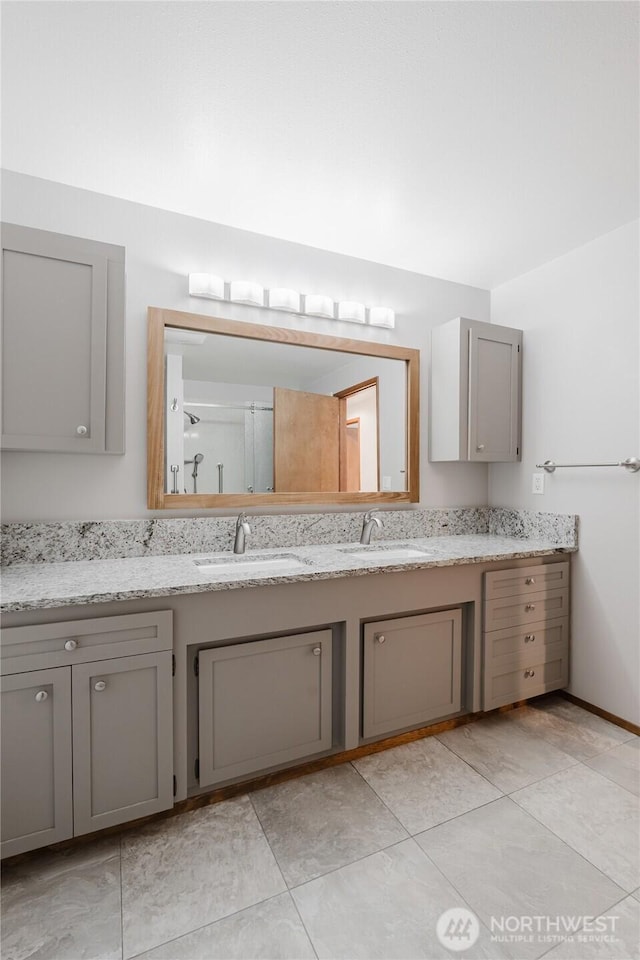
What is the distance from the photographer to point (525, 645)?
2.23 meters

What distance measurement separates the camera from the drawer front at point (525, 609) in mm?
2113

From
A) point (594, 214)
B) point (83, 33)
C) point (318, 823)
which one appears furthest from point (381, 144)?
point (318, 823)

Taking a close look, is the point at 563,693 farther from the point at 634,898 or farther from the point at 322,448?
the point at 322,448

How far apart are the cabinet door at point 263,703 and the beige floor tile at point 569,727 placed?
1.05m

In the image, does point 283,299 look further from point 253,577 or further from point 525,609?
point 525,609

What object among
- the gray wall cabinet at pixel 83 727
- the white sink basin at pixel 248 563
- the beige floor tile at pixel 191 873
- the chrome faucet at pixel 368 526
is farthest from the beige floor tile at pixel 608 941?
the chrome faucet at pixel 368 526

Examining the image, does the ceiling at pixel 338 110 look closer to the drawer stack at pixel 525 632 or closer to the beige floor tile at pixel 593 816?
the drawer stack at pixel 525 632

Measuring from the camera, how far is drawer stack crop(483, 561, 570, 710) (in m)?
2.12

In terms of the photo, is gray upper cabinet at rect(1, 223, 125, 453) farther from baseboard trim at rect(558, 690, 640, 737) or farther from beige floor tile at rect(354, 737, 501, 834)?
baseboard trim at rect(558, 690, 640, 737)

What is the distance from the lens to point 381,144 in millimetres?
1642

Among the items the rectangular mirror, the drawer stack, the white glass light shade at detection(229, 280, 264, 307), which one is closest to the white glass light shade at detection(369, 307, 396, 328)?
the rectangular mirror

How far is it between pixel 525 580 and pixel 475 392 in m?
0.99

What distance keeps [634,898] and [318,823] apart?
35.6 inches

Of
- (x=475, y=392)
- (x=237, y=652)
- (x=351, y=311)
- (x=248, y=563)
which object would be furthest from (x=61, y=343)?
(x=475, y=392)
